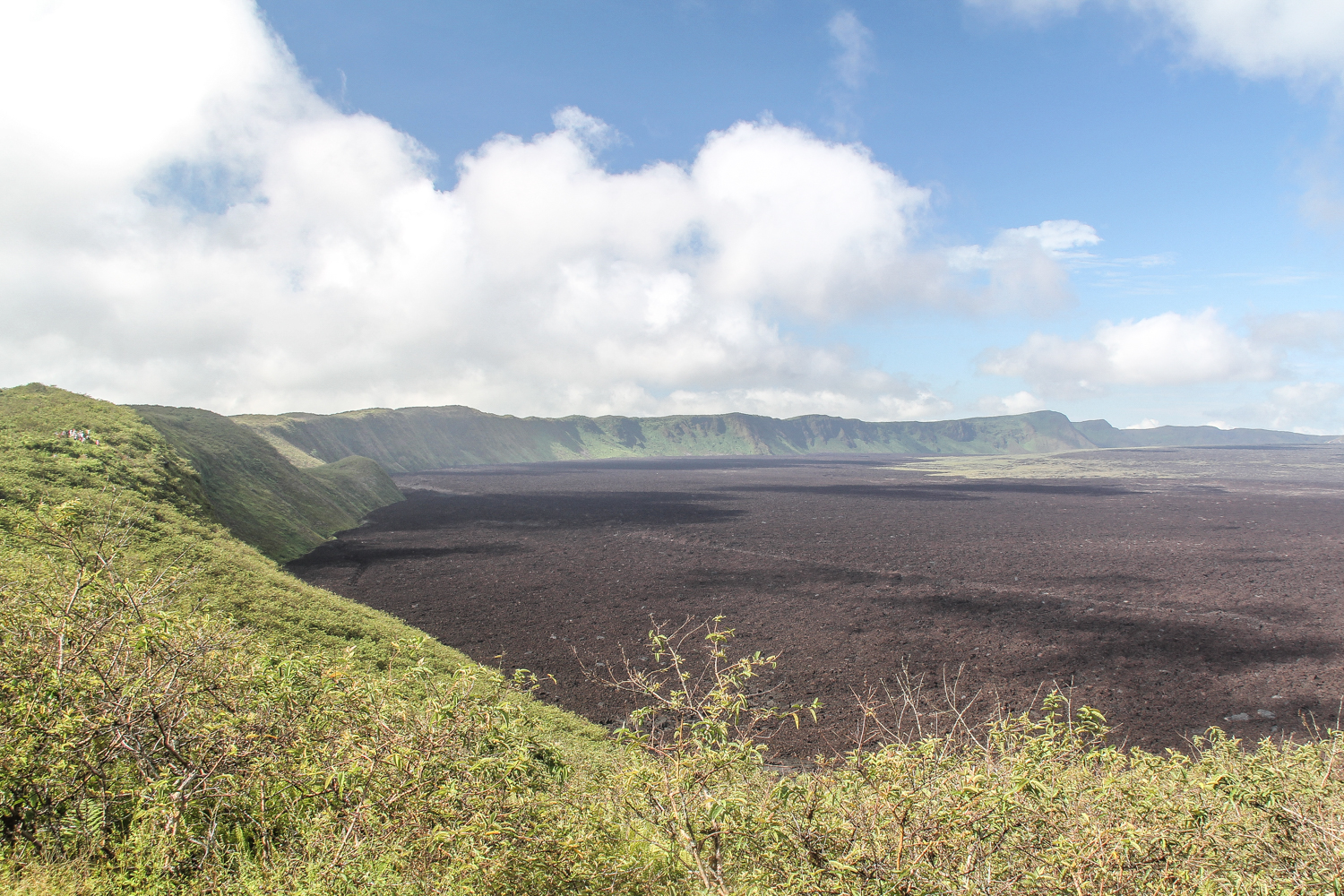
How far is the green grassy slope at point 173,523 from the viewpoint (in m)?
12.2

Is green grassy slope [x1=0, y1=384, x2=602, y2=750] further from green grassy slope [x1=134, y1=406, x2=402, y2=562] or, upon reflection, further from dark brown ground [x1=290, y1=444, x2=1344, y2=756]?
green grassy slope [x1=134, y1=406, x2=402, y2=562]

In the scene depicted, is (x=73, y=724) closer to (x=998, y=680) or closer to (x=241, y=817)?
(x=241, y=817)

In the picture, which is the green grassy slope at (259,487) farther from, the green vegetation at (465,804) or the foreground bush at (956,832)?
the foreground bush at (956,832)

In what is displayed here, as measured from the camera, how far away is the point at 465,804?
395 cm

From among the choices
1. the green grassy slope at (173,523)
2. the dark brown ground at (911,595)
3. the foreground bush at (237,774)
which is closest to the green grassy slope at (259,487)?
the dark brown ground at (911,595)

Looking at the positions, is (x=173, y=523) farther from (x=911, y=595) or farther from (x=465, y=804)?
(x=911, y=595)

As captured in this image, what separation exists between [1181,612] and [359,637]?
26.0 m

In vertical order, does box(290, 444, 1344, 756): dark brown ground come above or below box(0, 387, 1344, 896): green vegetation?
below

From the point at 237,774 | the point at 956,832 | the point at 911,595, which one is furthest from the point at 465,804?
the point at 911,595

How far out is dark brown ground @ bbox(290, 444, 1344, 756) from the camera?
47.5 ft

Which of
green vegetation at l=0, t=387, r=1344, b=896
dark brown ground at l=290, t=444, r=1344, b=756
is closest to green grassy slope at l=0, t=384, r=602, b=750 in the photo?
green vegetation at l=0, t=387, r=1344, b=896

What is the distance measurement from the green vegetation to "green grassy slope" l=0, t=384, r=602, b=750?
103cm

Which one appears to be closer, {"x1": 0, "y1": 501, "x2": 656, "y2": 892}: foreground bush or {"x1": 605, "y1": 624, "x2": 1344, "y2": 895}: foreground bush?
{"x1": 605, "y1": 624, "x2": 1344, "y2": 895}: foreground bush

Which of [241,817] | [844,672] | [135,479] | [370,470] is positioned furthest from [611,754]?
[370,470]
